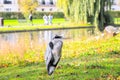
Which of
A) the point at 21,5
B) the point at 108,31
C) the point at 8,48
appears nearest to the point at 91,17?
the point at 108,31

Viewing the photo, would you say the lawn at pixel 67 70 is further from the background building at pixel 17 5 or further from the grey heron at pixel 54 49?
the background building at pixel 17 5

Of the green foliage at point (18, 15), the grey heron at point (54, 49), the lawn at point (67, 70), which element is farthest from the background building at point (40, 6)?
the grey heron at point (54, 49)

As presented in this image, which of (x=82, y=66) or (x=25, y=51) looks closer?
(x=82, y=66)

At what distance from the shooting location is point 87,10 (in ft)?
104

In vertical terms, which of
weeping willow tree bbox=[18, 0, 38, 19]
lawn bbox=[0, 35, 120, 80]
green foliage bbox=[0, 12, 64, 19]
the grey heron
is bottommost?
green foliage bbox=[0, 12, 64, 19]

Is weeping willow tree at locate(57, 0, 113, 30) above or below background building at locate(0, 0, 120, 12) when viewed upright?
above

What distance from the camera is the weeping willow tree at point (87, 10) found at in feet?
102

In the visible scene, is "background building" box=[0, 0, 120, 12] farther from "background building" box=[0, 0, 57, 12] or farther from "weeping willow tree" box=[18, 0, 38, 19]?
"weeping willow tree" box=[18, 0, 38, 19]

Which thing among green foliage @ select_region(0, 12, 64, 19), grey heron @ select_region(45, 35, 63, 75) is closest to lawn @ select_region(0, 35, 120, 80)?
grey heron @ select_region(45, 35, 63, 75)

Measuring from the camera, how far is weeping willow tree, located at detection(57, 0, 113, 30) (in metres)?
31.2

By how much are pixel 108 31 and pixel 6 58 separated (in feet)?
25.4

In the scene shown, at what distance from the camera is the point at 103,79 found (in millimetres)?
9602

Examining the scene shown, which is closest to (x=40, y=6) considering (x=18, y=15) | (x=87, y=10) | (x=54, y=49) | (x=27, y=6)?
(x=18, y=15)

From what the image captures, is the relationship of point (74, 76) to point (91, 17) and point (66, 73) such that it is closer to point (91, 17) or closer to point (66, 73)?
point (66, 73)
